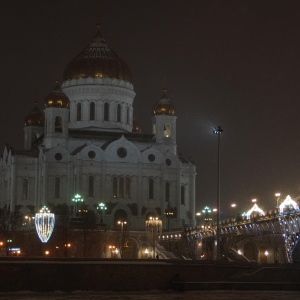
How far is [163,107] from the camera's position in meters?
127

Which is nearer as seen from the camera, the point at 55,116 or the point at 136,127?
the point at 55,116

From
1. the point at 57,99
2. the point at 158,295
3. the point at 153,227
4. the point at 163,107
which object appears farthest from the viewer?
the point at 163,107

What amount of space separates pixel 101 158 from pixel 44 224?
95.5 ft

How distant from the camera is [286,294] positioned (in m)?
54.9

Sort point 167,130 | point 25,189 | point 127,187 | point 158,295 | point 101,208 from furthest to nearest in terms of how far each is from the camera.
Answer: point 167,130 → point 127,187 → point 25,189 → point 101,208 → point 158,295

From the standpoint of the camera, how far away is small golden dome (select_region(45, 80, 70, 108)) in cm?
12162

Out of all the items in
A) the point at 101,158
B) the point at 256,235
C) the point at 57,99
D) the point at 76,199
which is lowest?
the point at 256,235

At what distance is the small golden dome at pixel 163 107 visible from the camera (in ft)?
417

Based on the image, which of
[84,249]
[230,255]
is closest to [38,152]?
[84,249]

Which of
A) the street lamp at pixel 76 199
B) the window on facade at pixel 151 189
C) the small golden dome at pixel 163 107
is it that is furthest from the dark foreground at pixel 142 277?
the small golden dome at pixel 163 107

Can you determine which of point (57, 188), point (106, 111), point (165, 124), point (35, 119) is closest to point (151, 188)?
point (165, 124)

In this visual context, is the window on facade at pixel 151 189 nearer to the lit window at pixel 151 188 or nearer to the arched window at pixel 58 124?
the lit window at pixel 151 188

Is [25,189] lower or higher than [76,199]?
higher

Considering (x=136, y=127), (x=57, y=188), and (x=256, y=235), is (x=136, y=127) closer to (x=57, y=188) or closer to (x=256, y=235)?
(x=57, y=188)
